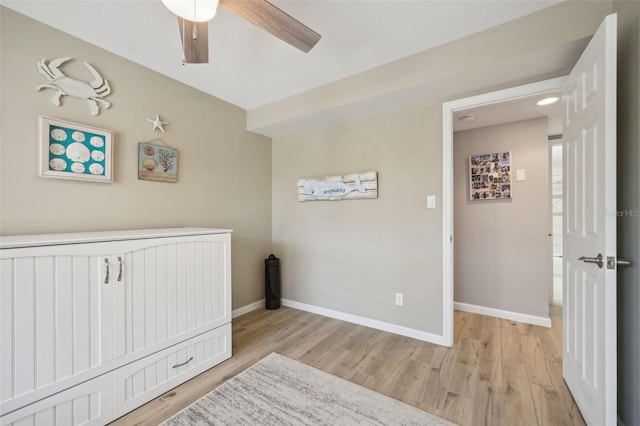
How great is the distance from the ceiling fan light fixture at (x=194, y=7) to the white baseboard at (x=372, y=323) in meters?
2.80

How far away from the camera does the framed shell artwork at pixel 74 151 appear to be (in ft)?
5.59

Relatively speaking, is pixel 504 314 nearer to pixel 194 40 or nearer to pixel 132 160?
pixel 194 40

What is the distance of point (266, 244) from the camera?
3.41 meters

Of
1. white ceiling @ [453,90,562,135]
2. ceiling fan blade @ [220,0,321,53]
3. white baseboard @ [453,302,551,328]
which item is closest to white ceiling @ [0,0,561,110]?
ceiling fan blade @ [220,0,321,53]

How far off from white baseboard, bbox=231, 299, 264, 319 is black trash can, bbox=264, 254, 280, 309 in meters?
0.11

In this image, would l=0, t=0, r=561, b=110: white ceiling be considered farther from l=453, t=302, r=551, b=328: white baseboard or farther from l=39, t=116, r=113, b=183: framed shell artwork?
l=453, t=302, r=551, b=328: white baseboard

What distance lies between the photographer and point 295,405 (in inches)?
62.6

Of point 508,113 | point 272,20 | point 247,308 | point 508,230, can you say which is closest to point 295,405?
point 247,308

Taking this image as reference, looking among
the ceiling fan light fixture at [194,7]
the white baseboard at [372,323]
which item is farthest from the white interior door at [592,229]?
the ceiling fan light fixture at [194,7]

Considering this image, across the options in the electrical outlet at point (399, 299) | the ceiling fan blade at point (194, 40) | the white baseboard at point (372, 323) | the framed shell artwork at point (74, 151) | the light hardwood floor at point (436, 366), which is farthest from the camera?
the electrical outlet at point (399, 299)

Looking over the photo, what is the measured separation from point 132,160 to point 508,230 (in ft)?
12.7

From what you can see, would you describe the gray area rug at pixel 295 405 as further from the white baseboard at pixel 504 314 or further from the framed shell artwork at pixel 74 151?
the white baseboard at pixel 504 314

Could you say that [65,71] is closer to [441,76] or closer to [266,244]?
[266,244]

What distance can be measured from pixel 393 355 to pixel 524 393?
87cm
